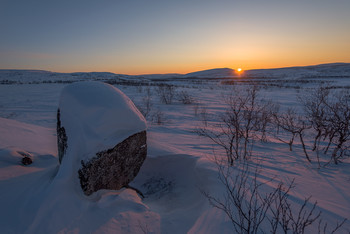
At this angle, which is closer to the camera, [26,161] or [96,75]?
[26,161]

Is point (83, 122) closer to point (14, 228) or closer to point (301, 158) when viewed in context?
point (14, 228)

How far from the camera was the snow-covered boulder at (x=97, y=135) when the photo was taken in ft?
7.38

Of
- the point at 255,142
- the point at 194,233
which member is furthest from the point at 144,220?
the point at 255,142

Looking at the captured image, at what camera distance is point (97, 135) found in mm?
2316

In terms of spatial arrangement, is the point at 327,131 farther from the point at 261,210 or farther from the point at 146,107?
the point at 146,107

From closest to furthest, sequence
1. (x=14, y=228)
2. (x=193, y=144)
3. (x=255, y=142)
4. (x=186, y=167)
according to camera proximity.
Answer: (x=14, y=228) → (x=186, y=167) → (x=193, y=144) → (x=255, y=142)

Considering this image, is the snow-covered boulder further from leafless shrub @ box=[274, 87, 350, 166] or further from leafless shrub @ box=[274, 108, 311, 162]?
leafless shrub @ box=[274, 108, 311, 162]

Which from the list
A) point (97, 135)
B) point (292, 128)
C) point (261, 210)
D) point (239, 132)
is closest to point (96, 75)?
point (239, 132)

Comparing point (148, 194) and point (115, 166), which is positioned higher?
point (115, 166)

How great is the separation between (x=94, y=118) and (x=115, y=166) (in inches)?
29.1

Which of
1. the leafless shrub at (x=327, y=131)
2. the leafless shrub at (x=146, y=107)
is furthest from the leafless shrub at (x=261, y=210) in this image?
the leafless shrub at (x=146, y=107)

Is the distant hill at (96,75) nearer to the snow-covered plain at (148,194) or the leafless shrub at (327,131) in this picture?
the snow-covered plain at (148,194)

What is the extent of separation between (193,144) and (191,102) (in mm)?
7986

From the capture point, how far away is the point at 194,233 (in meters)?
1.88
